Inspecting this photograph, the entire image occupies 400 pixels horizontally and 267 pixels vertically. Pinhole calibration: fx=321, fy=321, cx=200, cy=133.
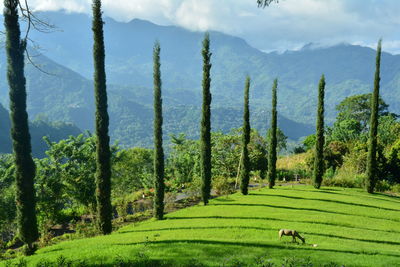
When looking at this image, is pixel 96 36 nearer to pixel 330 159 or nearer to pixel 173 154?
pixel 173 154

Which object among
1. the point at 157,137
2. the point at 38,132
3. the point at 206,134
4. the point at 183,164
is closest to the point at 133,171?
the point at 183,164

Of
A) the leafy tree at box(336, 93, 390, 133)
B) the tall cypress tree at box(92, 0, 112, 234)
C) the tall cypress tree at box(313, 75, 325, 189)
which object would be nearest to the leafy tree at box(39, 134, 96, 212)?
the tall cypress tree at box(92, 0, 112, 234)

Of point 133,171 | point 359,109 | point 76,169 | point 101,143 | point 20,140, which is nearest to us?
point 20,140

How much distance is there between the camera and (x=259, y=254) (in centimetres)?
902

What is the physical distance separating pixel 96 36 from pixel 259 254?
588 inches

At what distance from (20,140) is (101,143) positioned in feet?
13.6

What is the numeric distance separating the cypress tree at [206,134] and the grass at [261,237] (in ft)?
9.81

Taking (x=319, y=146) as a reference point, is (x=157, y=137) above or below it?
above

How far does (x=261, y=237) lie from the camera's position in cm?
1337

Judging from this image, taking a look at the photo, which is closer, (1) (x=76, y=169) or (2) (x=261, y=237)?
(2) (x=261, y=237)

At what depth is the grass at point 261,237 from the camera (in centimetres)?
876

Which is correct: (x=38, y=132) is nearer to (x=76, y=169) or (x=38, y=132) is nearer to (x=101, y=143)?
(x=76, y=169)

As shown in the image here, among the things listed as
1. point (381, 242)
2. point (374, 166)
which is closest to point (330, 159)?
point (374, 166)

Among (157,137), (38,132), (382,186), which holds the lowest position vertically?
(382,186)
